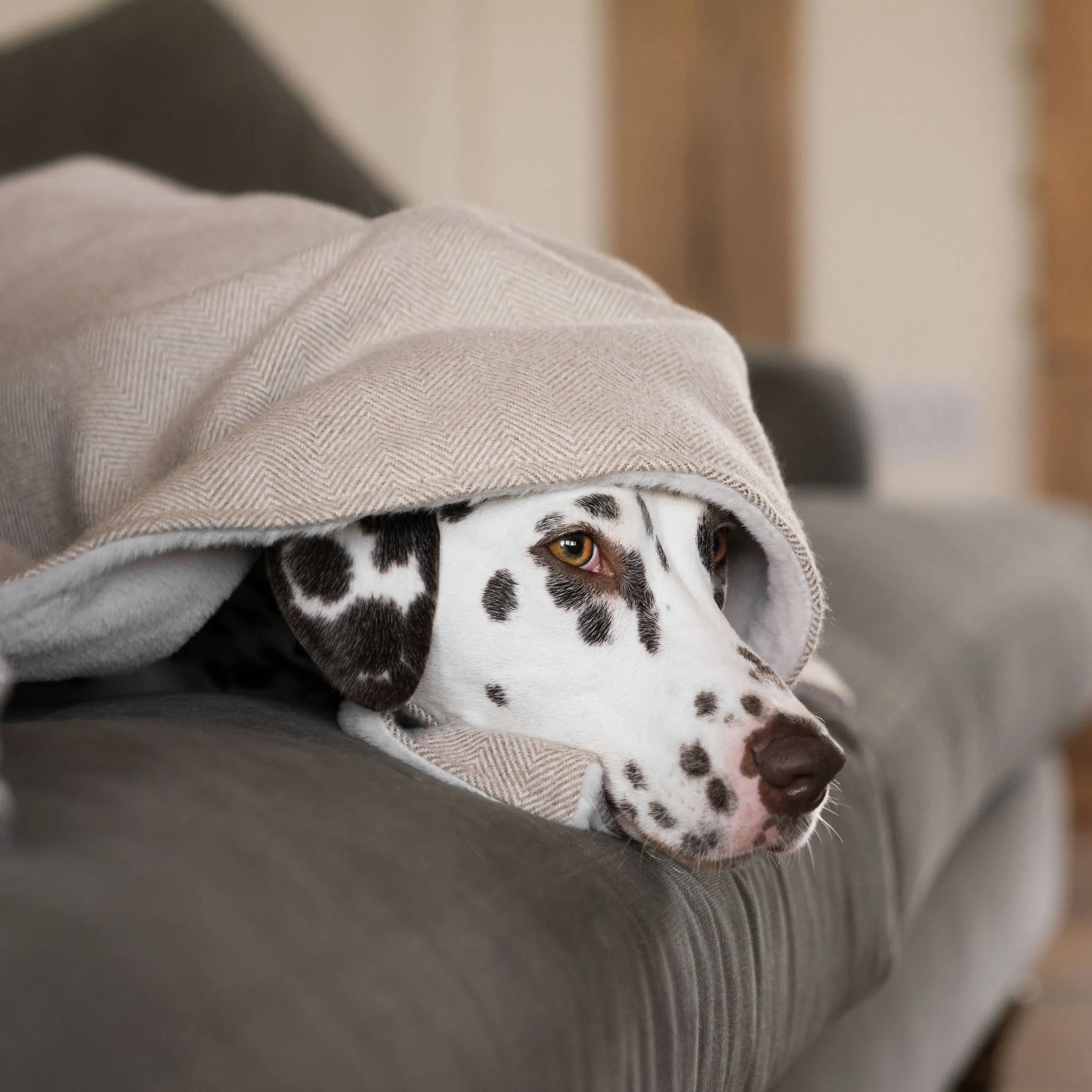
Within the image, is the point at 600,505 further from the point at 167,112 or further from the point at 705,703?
the point at 167,112

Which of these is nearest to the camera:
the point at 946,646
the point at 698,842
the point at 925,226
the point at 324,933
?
the point at 324,933

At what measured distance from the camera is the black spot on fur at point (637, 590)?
2.78ft

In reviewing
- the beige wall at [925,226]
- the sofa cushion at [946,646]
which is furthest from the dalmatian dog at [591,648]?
the beige wall at [925,226]

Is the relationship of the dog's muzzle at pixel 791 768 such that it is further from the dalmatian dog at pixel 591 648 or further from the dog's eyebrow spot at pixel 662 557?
the dog's eyebrow spot at pixel 662 557

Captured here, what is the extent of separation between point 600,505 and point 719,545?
0.12 meters

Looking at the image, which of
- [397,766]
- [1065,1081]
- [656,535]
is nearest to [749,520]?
[656,535]

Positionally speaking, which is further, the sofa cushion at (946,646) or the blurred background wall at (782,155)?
the blurred background wall at (782,155)

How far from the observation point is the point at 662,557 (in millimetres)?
870

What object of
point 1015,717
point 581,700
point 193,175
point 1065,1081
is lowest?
point 1065,1081

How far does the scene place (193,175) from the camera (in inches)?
72.7

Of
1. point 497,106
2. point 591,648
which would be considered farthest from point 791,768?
point 497,106

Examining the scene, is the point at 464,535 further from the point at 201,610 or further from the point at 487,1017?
the point at 487,1017

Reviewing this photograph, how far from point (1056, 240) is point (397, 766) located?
2914 mm

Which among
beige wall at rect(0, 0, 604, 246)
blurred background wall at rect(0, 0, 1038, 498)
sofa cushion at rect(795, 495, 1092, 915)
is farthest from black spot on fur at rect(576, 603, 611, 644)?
beige wall at rect(0, 0, 604, 246)
